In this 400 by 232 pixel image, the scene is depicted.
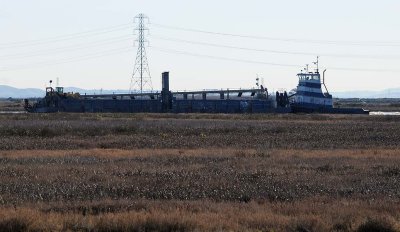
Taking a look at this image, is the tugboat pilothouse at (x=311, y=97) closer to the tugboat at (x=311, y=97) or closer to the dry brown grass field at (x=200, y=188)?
the tugboat at (x=311, y=97)

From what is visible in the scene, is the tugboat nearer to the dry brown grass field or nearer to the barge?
the barge

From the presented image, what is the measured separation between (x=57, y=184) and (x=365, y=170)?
8899mm

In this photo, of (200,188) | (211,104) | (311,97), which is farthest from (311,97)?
(200,188)

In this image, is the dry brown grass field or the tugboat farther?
the tugboat

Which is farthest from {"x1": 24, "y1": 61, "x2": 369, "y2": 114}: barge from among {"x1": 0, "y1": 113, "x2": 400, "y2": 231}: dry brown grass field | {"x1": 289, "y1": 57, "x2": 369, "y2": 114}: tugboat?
{"x1": 0, "y1": 113, "x2": 400, "y2": 231}: dry brown grass field

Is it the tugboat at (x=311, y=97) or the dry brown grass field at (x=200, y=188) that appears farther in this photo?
the tugboat at (x=311, y=97)

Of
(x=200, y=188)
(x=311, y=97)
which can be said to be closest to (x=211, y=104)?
(x=311, y=97)

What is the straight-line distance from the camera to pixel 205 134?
131 ft

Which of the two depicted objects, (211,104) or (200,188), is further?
(211,104)

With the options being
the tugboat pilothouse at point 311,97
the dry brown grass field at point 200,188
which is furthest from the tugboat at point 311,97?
the dry brown grass field at point 200,188

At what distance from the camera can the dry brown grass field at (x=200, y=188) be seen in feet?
39.1

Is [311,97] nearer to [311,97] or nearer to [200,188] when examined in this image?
[311,97]

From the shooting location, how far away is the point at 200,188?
15914mm

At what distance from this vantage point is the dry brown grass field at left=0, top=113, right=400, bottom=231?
11914mm
